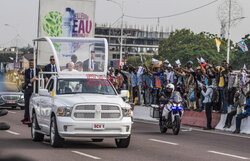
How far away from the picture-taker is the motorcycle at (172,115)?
18.2 meters

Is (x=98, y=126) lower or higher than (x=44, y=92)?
lower

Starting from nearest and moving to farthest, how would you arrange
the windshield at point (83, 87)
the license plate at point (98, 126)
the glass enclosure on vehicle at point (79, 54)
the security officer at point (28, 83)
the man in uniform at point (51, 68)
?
the license plate at point (98, 126)
the windshield at point (83, 87)
the glass enclosure on vehicle at point (79, 54)
the man in uniform at point (51, 68)
the security officer at point (28, 83)

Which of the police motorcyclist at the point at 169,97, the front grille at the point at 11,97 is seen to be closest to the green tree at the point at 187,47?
the front grille at the point at 11,97

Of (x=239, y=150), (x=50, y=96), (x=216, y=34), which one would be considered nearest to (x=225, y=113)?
(x=239, y=150)

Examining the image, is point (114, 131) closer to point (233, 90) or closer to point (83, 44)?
point (83, 44)

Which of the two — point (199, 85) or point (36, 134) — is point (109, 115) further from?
point (199, 85)

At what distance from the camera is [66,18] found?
92.6ft

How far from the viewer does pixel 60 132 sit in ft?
41.5

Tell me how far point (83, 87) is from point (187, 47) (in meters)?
84.3

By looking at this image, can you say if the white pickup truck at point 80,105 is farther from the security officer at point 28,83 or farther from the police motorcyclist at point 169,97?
the police motorcyclist at point 169,97

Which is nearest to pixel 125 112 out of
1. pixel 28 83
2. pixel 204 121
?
pixel 28 83

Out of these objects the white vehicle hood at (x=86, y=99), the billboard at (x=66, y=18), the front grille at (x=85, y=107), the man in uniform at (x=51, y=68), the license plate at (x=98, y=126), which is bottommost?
the license plate at (x=98, y=126)

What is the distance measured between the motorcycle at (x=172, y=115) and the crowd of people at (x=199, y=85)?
2.76 feet

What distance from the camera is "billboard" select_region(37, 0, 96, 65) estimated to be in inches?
1082
